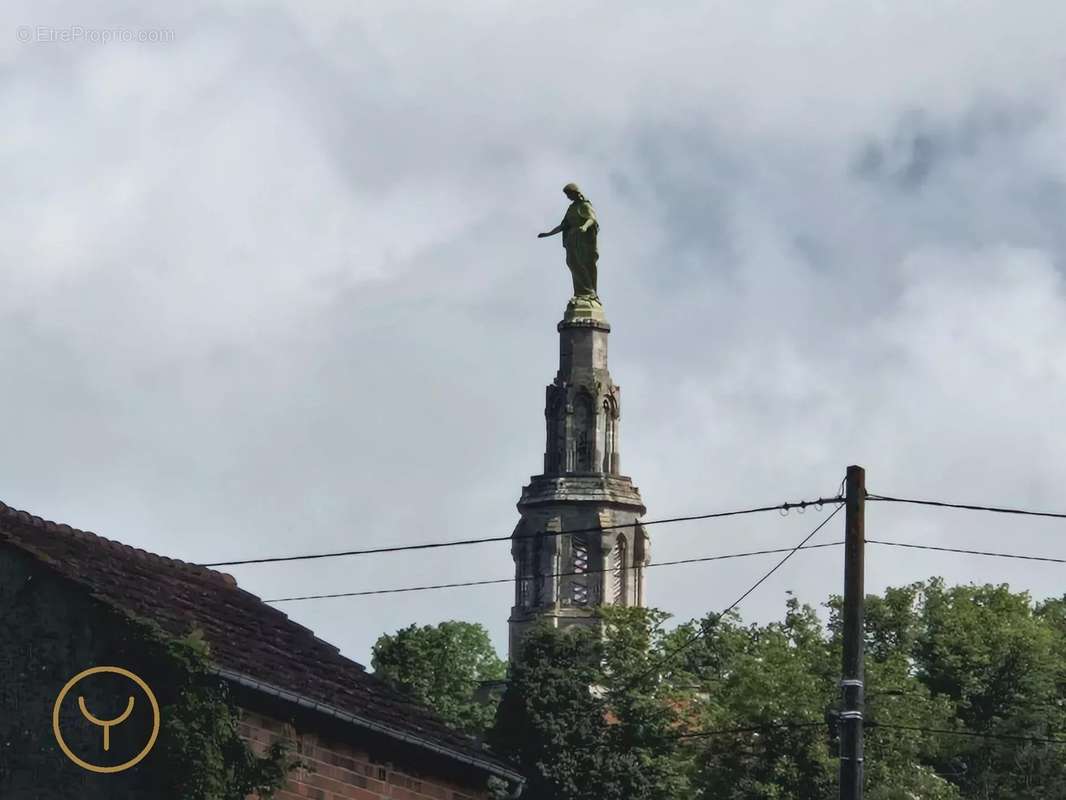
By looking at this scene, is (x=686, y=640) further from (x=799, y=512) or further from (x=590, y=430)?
(x=799, y=512)

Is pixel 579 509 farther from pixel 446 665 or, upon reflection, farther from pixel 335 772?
pixel 335 772

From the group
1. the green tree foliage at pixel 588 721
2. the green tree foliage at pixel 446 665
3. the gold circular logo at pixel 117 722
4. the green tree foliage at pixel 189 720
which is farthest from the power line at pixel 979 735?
the gold circular logo at pixel 117 722

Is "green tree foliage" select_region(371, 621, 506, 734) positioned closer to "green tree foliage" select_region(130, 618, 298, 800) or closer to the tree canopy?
the tree canopy

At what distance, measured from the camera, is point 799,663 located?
254 feet

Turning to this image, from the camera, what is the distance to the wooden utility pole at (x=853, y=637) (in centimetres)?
2873

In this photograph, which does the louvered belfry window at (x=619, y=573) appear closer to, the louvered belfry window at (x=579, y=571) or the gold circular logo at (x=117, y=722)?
the louvered belfry window at (x=579, y=571)

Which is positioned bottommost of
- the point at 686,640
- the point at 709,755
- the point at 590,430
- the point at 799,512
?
the point at 799,512

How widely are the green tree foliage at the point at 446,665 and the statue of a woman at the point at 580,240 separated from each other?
17850mm

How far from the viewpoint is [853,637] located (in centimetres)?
2897

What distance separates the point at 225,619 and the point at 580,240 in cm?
8837

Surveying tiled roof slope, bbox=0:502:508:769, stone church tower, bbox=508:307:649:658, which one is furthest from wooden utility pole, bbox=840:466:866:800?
stone church tower, bbox=508:307:649:658

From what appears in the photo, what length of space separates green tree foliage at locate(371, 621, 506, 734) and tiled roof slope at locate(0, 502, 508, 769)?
60.6 meters

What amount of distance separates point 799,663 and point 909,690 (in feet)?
10.6

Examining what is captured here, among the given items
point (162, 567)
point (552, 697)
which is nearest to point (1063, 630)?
point (552, 697)
